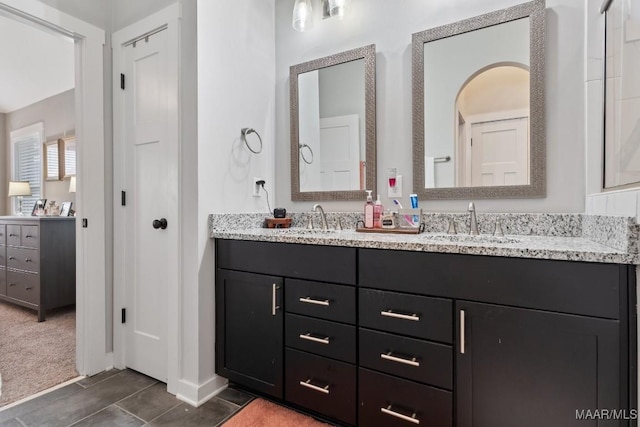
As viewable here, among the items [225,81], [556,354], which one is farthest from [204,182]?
[556,354]

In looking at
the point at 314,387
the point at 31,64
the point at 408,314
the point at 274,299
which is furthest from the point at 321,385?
the point at 31,64

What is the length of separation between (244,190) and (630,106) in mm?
1809

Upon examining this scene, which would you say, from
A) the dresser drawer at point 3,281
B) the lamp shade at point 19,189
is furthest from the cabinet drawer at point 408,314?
the lamp shade at point 19,189

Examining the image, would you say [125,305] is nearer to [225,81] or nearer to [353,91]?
[225,81]

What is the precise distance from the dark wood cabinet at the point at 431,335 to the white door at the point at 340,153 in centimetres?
70

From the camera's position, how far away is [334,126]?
6.89ft

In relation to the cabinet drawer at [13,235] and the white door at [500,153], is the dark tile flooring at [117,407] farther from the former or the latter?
the cabinet drawer at [13,235]

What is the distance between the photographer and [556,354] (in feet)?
3.44

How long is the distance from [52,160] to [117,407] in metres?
3.78

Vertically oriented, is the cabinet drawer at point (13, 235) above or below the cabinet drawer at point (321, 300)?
above

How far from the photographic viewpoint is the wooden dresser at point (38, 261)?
2947 mm

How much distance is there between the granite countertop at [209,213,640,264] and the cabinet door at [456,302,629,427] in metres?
0.20

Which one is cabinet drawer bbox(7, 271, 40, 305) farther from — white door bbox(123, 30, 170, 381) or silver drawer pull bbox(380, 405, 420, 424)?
silver drawer pull bbox(380, 405, 420, 424)

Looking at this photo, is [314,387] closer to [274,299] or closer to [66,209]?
[274,299]
